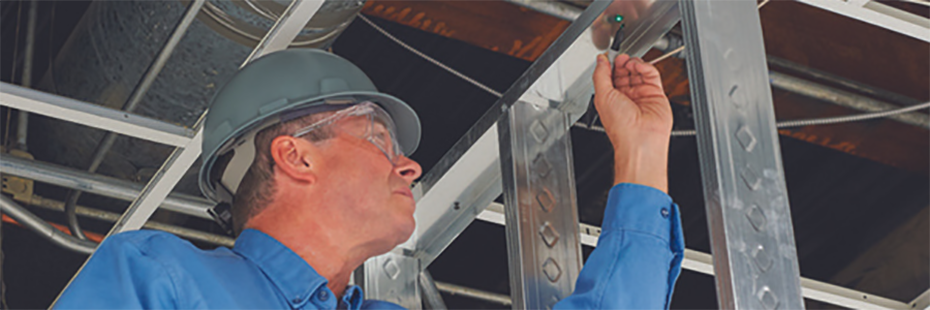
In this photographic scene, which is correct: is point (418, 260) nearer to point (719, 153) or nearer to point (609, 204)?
point (609, 204)

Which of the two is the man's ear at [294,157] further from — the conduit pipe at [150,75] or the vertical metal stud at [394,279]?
the conduit pipe at [150,75]

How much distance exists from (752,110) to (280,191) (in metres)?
0.88

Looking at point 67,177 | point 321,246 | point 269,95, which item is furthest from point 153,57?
point 321,246

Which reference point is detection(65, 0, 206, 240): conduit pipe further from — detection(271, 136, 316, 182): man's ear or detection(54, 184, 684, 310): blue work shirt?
detection(54, 184, 684, 310): blue work shirt

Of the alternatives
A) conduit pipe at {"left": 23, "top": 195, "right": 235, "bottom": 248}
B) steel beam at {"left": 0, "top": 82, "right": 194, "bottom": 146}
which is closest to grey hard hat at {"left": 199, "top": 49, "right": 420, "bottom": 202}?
steel beam at {"left": 0, "top": 82, "right": 194, "bottom": 146}

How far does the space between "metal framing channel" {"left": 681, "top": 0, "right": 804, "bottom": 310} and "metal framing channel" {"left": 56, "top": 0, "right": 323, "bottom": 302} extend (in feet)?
3.52

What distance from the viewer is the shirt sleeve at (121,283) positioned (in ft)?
5.72

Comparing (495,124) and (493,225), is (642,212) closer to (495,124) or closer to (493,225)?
(495,124)

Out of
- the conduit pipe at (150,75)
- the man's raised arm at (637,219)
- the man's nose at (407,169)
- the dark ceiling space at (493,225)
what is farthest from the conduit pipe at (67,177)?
the man's raised arm at (637,219)

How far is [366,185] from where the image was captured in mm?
2199

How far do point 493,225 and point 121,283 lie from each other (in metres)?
3.83

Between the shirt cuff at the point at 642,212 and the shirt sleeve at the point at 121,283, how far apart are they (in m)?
0.73

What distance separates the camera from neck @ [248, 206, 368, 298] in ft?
7.02

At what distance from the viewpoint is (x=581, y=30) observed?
219 cm
